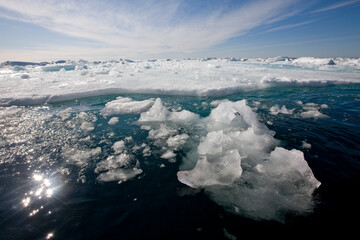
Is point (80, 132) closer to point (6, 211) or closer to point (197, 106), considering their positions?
point (6, 211)

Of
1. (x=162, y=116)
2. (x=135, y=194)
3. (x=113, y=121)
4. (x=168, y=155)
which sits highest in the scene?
(x=162, y=116)

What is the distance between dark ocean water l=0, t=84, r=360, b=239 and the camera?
1989 mm

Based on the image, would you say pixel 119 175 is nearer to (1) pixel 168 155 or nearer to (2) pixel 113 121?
(1) pixel 168 155

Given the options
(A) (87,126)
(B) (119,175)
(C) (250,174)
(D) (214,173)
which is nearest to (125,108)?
(A) (87,126)

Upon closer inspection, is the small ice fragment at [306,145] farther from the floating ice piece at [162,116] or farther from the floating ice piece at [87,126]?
the floating ice piece at [87,126]

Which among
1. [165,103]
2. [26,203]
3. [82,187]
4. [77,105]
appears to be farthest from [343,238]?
[77,105]

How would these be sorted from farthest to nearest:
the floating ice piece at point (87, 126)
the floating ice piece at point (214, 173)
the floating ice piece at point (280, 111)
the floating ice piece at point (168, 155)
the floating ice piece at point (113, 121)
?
1. the floating ice piece at point (280, 111)
2. the floating ice piece at point (113, 121)
3. the floating ice piece at point (87, 126)
4. the floating ice piece at point (168, 155)
5. the floating ice piece at point (214, 173)

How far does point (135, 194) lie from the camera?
2510 millimetres

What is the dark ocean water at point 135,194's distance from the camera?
1.99 meters

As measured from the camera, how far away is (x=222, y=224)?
205cm

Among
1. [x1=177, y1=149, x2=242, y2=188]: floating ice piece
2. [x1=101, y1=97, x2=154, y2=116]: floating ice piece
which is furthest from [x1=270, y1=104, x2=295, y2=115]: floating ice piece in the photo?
[x1=101, y1=97, x2=154, y2=116]: floating ice piece

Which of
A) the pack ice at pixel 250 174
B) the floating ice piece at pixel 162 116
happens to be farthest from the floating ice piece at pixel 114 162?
the floating ice piece at pixel 162 116

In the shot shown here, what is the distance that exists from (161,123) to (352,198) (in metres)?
4.13

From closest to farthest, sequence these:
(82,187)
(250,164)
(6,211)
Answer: (6,211), (82,187), (250,164)
